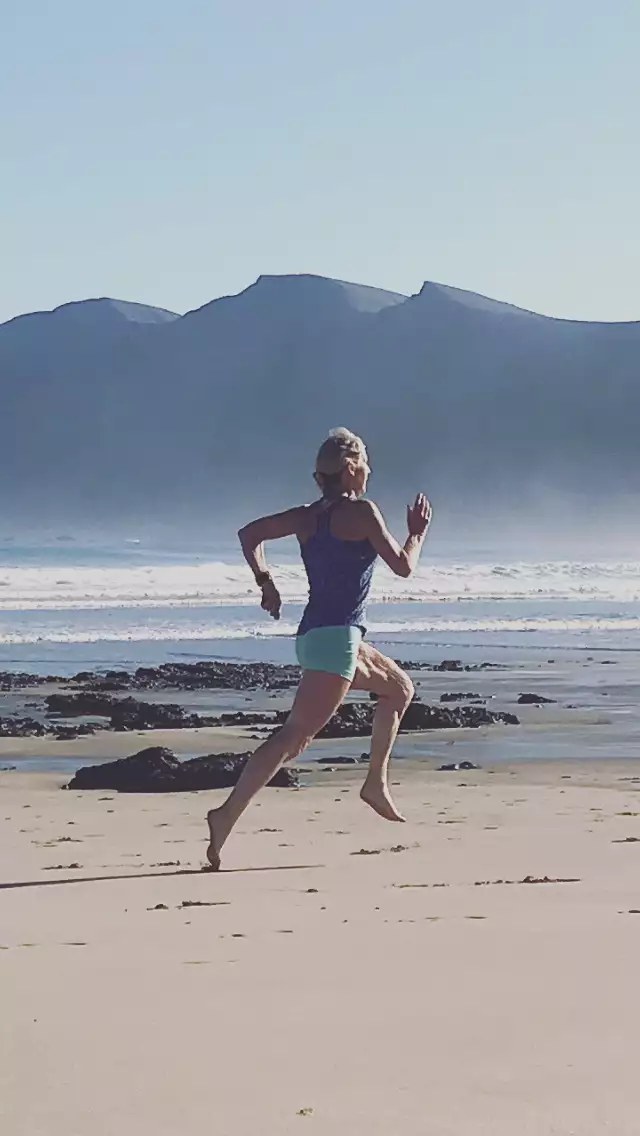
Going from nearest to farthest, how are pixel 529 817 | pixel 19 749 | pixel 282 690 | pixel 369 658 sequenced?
pixel 369 658 → pixel 529 817 → pixel 19 749 → pixel 282 690

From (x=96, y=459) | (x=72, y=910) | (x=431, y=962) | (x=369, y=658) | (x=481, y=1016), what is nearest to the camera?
(x=481, y=1016)

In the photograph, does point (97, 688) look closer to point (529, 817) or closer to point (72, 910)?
point (529, 817)

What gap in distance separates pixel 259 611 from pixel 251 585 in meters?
9.10

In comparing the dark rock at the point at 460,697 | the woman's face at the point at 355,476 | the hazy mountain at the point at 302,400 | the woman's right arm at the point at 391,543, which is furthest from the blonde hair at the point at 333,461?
the hazy mountain at the point at 302,400

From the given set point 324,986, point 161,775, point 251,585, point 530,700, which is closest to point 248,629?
point 530,700

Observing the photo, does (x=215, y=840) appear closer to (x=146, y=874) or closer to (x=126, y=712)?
(x=146, y=874)

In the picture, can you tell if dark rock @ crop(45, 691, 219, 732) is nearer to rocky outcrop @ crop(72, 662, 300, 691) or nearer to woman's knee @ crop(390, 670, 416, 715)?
rocky outcrop @ crop(72, 662, 300, 691)

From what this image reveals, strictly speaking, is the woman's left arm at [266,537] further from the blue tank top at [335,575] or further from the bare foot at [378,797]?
the bare foot at [378,797]

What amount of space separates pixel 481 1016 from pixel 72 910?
151 centimetres

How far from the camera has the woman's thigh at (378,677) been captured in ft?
17.2

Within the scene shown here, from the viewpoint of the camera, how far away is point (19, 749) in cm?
984

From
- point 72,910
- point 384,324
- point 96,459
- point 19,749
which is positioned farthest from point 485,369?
point 72,910

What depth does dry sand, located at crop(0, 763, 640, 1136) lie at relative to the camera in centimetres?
253

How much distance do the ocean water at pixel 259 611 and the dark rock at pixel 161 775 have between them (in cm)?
905
